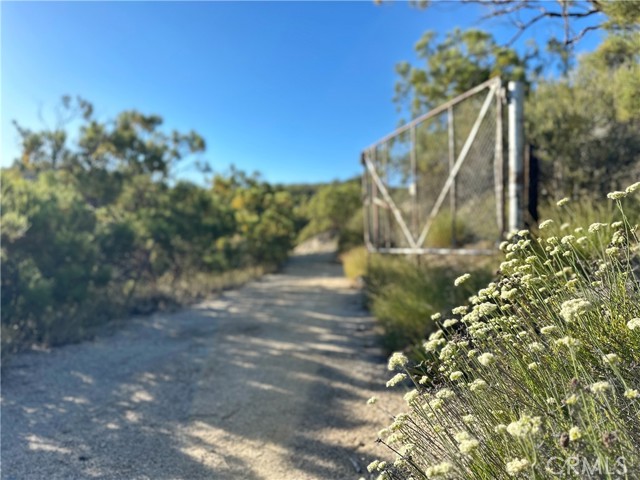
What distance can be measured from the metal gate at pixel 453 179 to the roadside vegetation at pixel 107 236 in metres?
4.59

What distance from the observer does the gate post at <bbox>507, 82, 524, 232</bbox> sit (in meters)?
5.00

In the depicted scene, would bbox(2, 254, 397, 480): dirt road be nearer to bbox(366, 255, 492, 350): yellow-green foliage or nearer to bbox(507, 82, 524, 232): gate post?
bbox(366, 255, 492, 350): yellow-green foliage

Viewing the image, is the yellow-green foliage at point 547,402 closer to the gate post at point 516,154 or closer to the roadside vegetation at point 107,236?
the gate post at point 516,154

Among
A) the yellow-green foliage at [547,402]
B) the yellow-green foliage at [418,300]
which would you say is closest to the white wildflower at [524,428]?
the yellow-green foliage at [547,402]

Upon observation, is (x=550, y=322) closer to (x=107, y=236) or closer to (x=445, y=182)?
(x=445, y=182)

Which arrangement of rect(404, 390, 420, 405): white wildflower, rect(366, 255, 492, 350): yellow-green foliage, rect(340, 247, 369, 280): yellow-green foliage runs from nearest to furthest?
1. rect(404, 390, 420, 405): white wildflower
2. rect(366, 255, 492, 350): yellow-green foliage
3. rect(340, 247, 369, 280): yellow-green foliage

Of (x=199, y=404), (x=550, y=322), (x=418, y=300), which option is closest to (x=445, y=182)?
(x=418, y=300)

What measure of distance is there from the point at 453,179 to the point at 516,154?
139 centimetres

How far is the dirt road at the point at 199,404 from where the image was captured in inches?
120

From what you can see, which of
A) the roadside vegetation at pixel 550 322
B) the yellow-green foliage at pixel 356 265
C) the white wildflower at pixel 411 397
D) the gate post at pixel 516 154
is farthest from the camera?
the yellow-green foliage at pixel 356 265

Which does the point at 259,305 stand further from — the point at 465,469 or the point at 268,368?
the point at 465,469

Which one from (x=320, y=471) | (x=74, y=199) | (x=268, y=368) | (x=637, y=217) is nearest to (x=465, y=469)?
(x=320, y=471)

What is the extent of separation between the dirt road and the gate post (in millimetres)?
2229

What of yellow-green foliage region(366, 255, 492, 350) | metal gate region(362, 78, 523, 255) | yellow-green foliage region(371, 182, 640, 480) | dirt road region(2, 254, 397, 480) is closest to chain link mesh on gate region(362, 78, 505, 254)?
metal gate region(362, 78, 523, 255)
